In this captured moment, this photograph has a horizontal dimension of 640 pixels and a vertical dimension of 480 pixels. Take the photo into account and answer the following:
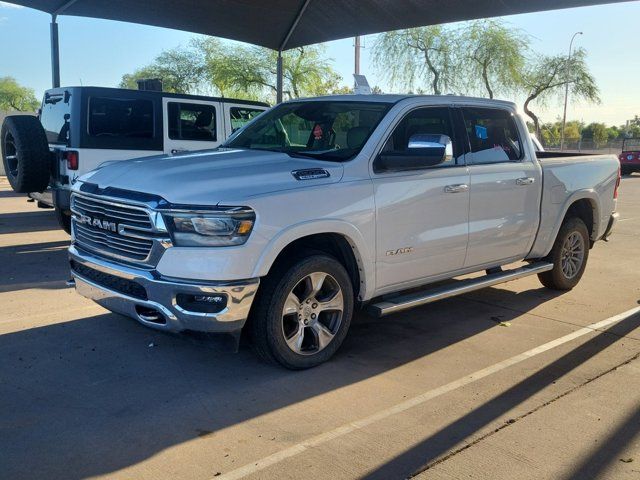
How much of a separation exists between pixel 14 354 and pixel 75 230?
103 cm

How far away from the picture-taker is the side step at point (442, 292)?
470 centimetres

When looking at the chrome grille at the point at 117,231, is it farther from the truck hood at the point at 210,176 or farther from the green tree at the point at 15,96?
the green tree at the point at 15,96

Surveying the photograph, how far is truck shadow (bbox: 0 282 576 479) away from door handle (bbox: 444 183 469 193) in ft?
4.17

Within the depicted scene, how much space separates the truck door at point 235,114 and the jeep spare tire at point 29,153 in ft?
10.5

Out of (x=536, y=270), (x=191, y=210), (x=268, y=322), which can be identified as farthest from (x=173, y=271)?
(x=536, y=270)

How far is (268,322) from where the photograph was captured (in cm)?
412

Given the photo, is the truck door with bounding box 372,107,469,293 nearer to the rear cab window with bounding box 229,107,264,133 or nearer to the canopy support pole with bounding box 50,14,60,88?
the rear cab window with bounding box 229,107,264,133

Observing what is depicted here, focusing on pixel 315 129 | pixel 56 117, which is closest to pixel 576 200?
pixel 315 129

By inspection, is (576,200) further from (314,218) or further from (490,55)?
(490,55)

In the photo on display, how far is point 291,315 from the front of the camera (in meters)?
4.34

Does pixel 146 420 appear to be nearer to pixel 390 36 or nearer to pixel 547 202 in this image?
pixel 547 202

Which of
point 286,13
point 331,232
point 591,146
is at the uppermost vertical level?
point 286,13

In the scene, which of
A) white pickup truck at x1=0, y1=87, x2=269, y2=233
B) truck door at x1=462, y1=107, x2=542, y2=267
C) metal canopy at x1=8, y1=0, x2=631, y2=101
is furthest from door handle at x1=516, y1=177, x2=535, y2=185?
metal canopy at x1=8, y1=0, x2=631, y2=101

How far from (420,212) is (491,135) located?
1.52 meters
